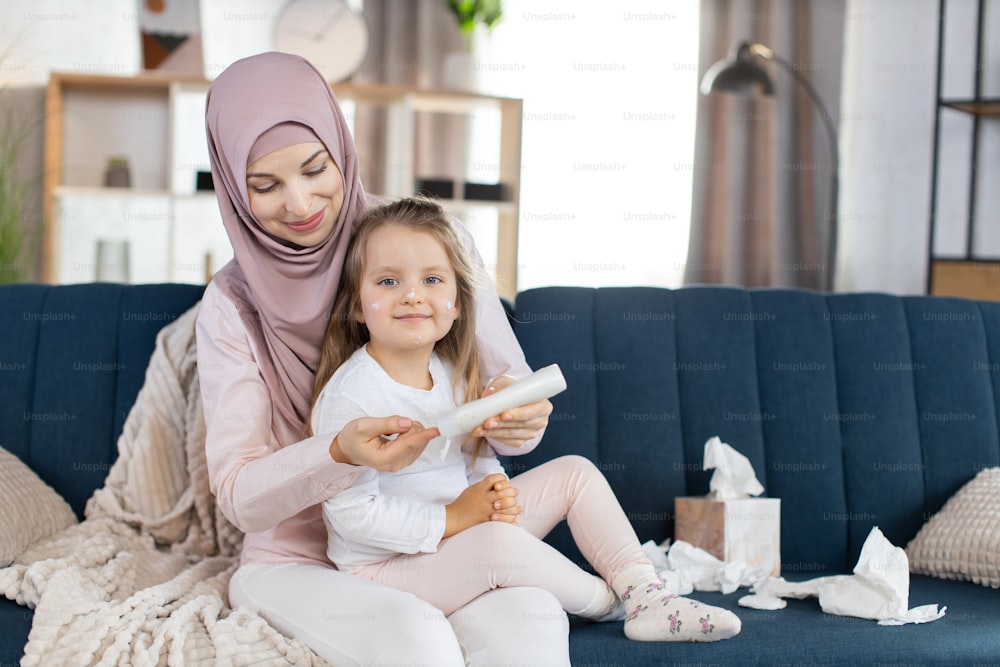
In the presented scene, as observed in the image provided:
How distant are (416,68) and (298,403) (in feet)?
9.36

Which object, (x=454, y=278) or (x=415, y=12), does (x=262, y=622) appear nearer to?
(x=454, y=278)

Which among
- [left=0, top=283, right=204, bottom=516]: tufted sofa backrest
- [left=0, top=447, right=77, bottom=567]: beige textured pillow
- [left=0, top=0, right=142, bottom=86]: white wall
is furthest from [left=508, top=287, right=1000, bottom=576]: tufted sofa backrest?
[left=0, top=0, right=142, bottom=86]: white wall

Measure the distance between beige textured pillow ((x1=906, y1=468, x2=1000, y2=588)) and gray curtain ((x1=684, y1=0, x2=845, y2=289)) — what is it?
7.74ft

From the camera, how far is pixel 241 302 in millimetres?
1660

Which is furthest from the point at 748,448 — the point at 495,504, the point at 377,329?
the point at 377,329

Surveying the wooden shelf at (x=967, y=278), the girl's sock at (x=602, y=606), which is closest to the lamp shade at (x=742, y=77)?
the wooden shelf at (x=967, y=278)

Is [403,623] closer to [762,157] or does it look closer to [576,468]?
[576,468]

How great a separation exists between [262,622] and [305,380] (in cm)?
40

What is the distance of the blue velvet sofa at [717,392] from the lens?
195 centimetres

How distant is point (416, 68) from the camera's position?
4.24 metres

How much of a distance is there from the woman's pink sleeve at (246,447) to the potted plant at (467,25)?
8.25 ft

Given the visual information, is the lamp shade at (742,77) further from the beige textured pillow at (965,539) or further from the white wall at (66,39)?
the white wall at (66,39)

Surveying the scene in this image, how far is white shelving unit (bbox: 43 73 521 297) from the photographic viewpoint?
3895 millimetres

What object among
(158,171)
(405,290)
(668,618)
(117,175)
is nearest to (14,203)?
(117,175)
